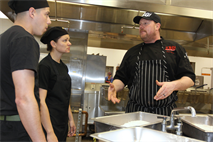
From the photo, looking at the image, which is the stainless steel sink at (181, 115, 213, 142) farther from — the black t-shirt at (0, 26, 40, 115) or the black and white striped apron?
the black t-shirt at (0, 26, 40, 115)

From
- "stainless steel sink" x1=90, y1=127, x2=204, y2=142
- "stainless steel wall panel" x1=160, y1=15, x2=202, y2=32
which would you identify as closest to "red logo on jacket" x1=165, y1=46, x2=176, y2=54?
"stainless steel sink" x1=90, y1=127, x2=204, y2=142

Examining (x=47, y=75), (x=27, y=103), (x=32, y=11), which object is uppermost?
(x=32, y=11)

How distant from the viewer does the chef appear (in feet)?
4.74

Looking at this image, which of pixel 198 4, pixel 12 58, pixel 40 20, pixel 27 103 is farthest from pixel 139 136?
pixel 198 4

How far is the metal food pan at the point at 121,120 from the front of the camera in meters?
0.89

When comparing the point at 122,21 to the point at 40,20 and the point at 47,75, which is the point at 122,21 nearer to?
the point at 47,75

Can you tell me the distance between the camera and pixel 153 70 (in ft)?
4.99

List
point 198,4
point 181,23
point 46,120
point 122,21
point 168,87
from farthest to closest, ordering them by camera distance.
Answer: point 181,23, point 122,21, point 198,4, point 46,120, point 168,87

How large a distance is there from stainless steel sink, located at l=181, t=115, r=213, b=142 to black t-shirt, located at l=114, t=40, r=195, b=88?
325 millimetres

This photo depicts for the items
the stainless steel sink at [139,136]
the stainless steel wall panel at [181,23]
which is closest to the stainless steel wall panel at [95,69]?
the stainless steel wall panel at [181,23]

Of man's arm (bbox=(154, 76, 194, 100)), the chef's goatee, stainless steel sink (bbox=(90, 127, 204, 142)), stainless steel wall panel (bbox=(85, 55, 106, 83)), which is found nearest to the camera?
stainless steel sink (bbox=(90, 127, 204, 142))

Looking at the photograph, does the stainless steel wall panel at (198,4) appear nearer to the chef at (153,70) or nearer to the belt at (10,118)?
the chef at (153,70)

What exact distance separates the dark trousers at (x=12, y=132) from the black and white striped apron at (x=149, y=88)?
89 centimetres

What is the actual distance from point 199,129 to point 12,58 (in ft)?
3.20
